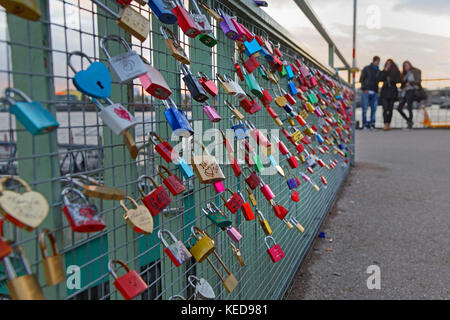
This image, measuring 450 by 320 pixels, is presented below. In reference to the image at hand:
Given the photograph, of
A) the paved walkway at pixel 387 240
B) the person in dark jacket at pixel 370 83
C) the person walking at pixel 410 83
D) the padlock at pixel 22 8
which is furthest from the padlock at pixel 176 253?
the person walking at pixel 410 83

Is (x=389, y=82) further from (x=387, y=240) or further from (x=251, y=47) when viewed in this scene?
(x=251, y=47)

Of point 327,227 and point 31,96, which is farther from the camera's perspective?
point 327,227

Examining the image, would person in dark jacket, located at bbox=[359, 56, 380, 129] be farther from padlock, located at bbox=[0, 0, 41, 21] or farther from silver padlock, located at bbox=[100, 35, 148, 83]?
padlock, located at bbox=[0, 0, 41, 21]

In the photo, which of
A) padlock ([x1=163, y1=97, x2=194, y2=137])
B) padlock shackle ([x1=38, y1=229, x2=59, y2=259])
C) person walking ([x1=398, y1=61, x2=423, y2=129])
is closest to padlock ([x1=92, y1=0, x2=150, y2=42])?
padlock ([x1=163, y1=97, x2=194, y2=137])

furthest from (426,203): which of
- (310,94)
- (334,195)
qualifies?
(310,94)

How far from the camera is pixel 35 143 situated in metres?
0.76

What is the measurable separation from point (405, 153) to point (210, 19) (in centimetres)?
808

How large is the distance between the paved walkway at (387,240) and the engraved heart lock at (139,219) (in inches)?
72.4

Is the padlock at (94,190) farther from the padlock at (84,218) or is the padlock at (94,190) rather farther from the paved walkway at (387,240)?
the paved walkway at (387,240)

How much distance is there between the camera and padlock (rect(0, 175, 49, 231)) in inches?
22.2

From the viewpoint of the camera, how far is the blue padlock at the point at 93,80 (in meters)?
0.71
